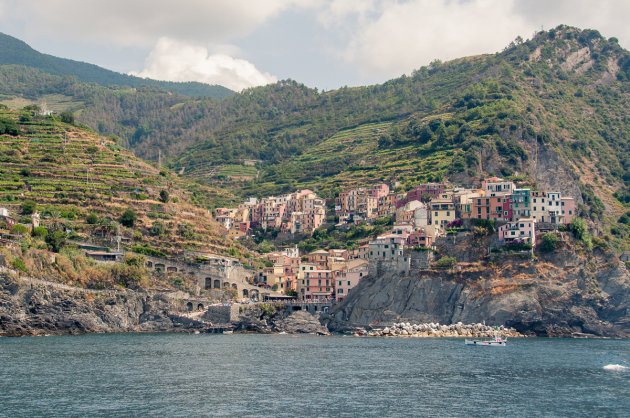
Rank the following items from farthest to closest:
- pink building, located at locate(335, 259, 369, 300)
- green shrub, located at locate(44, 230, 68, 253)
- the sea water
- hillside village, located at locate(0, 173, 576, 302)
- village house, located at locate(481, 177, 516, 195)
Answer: village house, located at locate(481, 177, 516, 195) → pink building, located at locate(335, 259, 369, 300) → hillside village, located at locate(0, 173, 576, 302) → green shrub, located at locate(44, 230, 68, 253) → the sea water

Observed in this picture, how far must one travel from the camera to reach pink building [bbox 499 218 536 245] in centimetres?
10156

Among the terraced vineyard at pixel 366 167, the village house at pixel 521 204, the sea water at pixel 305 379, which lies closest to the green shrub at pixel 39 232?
the sea water at pixel 305 379

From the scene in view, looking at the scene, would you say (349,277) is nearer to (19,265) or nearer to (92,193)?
(92,193)

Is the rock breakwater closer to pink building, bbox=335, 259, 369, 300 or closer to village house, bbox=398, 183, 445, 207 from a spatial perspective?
pink building, bbox=335, 259, 369, 300

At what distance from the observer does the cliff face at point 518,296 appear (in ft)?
318

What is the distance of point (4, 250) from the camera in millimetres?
88625

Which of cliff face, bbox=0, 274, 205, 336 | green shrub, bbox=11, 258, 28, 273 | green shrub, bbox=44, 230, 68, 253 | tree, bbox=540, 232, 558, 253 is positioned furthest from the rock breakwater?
green shrub, bbox=11, 258, 28, 273

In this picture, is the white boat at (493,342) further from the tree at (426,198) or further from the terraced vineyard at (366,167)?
the terraced vineyard at (366,167)

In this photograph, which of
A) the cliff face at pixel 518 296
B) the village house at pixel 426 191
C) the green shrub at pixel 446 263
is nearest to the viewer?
the cliff face at pixel 518 296

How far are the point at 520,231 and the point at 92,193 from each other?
6488 cm

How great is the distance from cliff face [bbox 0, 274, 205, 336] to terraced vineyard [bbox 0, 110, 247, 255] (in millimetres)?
12169

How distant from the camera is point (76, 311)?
92.0 metres

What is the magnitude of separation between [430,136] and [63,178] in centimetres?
7794

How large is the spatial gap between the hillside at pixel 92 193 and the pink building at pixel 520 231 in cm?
4430
